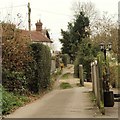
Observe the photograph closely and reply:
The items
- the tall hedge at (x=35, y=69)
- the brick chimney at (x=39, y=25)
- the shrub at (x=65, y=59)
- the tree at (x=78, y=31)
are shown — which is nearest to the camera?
the tall hedge at (x=35, y=69)

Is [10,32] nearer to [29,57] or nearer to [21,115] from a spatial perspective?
[29,57]

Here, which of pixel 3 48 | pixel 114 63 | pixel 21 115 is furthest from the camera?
pixel 114 63

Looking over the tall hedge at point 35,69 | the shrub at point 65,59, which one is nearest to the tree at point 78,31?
the shrub at point 65,59

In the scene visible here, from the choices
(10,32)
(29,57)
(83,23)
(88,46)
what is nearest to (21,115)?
(10,32)

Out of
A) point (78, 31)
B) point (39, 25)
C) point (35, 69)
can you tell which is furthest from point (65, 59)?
point (35, 69)

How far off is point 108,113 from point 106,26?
30.4 m

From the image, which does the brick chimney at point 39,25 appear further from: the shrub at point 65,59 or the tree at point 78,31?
the shrub at point 65,59

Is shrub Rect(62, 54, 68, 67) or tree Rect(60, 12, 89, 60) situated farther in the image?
shrub Rect(62, 54, 68, 67)

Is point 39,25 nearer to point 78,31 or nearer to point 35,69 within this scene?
Result: point 78,31

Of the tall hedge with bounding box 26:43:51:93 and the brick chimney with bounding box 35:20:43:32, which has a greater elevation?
the brick chimney with bounding box 35:20:43:32

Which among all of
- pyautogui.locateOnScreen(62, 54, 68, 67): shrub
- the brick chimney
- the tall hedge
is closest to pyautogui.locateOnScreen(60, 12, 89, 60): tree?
pyautogui.locateOnScreen(62, 54, 68, 67): shrub

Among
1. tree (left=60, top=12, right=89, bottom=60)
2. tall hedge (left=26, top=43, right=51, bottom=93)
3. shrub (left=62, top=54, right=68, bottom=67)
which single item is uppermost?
tree (left=60, top=12, right=89, bottom=60)

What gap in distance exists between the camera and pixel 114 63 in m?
31.3

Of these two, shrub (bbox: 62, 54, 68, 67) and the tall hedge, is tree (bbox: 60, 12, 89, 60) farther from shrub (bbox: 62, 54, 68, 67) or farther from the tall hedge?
the tall hedge
